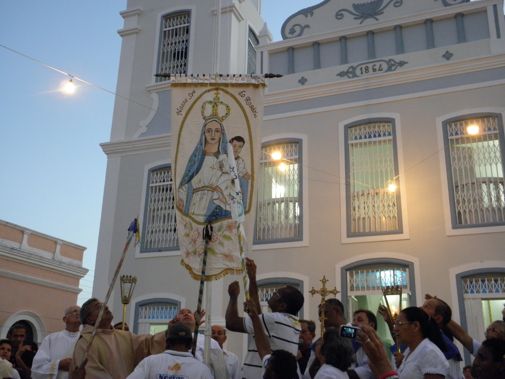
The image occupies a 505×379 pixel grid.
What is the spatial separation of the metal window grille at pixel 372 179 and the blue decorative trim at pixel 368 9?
96.5 inches

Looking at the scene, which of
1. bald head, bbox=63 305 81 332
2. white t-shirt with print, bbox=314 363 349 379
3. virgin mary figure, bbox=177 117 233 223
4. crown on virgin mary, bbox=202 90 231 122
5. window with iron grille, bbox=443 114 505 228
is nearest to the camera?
white t-shirt with print, bbox=314 363 349 379

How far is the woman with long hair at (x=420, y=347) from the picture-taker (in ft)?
12.1

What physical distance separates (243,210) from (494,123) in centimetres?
692

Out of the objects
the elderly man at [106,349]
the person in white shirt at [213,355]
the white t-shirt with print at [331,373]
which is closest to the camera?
the white t-shirt with print at [331,373]

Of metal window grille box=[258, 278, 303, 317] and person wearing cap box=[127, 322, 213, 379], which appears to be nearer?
person wearing cap box=[127, 322, 213, 379]

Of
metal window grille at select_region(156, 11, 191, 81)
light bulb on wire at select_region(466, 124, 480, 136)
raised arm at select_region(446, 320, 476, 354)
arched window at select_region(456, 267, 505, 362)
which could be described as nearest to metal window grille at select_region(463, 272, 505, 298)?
arched window at select_region(456, 267, 505, 362)

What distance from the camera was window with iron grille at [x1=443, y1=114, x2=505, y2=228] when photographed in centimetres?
1013

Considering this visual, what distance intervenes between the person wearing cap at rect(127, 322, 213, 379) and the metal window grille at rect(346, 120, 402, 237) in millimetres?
7129

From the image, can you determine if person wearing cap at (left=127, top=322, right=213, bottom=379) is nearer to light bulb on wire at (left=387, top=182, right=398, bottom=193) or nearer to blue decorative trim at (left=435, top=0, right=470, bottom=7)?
light bulb on wire at (left=387, top=182, right=398, bottom=193)

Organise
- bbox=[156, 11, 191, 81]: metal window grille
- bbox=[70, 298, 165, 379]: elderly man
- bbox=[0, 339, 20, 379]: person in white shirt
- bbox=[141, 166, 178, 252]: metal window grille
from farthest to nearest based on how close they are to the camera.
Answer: bbox=[156, 11, 191, 81]: metal window grille < bbox=[141, 166, 178, 252]: metal window grille < bbox=[0, 339, 20, 379]: person in white shirt < bbox=[70, 298, 165, 379]: elderly man

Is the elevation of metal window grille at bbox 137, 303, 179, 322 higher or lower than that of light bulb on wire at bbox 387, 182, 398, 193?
lower

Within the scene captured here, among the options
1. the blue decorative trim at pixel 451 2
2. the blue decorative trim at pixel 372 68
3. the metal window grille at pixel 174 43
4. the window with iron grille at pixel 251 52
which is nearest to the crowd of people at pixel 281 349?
the blue decorative trim at pixel 372 68

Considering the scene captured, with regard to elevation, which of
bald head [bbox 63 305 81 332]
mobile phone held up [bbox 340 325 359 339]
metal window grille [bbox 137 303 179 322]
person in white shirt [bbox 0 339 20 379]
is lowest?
person in white shirt [bbox 0 339 20 379]

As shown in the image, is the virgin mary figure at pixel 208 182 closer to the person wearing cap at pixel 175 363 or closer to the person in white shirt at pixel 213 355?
the person in white shirt at pixel 213 355
